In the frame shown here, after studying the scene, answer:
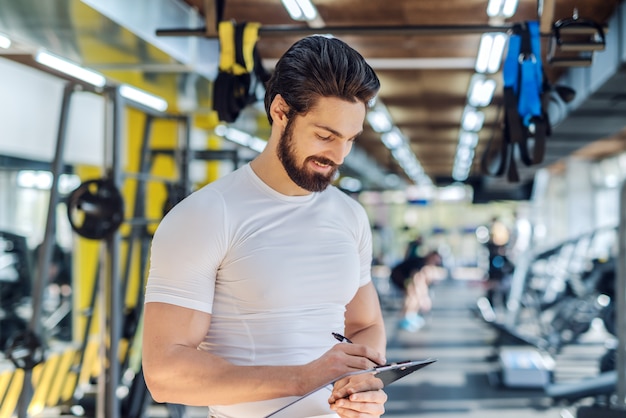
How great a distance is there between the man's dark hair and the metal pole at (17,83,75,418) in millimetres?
2643

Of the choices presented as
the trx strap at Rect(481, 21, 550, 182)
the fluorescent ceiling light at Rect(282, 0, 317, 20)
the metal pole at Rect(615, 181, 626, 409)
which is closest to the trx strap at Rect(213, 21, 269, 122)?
the trx strap at Rect(481, 21, 550, 182)

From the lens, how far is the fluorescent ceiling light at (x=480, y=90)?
6750 millimetres

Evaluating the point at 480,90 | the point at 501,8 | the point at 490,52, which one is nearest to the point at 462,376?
the point at 480,90

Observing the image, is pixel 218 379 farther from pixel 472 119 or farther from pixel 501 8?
pixel 472 119

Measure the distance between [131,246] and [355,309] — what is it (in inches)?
137

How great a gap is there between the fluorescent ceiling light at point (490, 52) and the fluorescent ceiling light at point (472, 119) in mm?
2614

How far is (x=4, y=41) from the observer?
12.8 ft

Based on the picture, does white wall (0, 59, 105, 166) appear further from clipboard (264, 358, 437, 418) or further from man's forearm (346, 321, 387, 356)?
clipboard (264, 358, 437, 418)

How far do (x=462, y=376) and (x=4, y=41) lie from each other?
5307 millimetres

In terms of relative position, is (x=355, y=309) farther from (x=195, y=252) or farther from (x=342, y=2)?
(x=342, y=2)

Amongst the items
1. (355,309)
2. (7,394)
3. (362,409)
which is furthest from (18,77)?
(362,409)

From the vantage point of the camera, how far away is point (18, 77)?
568 cm

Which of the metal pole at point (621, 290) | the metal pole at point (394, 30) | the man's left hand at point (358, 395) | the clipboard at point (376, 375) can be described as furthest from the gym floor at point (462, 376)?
the man's left hand at point (358, 395)

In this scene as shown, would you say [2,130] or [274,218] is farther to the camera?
[2,130]
